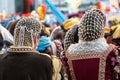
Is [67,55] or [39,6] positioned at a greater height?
[39,6]

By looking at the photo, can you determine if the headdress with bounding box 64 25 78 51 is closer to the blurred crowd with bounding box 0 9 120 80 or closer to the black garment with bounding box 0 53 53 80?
the blurred crowd with bounding box 0 9 120 80

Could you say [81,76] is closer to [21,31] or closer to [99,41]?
[99,41]

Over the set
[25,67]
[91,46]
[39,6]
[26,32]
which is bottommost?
[25,67]

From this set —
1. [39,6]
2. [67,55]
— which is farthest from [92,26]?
[39,6]

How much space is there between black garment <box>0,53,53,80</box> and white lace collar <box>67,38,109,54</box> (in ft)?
1.75

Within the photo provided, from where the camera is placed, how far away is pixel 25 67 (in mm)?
3271

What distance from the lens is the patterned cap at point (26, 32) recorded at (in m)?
3.36

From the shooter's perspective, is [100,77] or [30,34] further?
[100,77]

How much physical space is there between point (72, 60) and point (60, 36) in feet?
6.34

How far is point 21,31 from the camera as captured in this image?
3.40m

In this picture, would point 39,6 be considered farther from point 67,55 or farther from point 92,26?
point 92,26

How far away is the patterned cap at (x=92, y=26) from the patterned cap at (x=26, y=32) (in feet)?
1.49

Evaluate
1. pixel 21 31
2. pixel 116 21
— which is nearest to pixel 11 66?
pixel 21 31

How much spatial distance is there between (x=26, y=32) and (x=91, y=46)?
68cm
